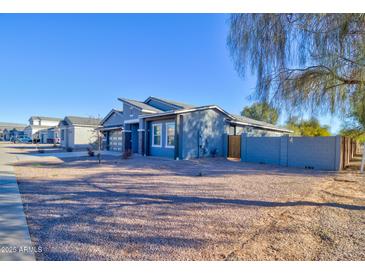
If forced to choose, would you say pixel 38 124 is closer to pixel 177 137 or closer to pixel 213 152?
pixel 177 137

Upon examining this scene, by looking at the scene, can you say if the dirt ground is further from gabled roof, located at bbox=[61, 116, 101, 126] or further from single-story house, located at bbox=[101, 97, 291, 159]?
gabled roof, located at bbox=[61, 116, 101, 126]

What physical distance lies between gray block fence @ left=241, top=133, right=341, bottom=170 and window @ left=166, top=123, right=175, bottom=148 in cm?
491

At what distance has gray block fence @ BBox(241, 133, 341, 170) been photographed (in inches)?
458

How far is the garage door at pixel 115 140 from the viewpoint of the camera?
23.4m

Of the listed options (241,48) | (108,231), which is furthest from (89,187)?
(241,48)

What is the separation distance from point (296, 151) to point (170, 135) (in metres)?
8.16

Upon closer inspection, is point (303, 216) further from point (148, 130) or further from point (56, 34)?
point (148, 130)

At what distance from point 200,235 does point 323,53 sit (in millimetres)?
7442

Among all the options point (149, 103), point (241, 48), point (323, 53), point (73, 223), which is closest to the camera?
point (73, 223)

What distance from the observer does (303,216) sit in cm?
456

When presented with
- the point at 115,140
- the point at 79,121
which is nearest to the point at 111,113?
the point at 115,140

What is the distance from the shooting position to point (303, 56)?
8.26 metres

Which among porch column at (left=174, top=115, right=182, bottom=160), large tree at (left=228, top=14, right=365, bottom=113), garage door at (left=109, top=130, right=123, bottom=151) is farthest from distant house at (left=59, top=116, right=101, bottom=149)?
large tree at (left=228, top=14, right=365, bottom=113)
